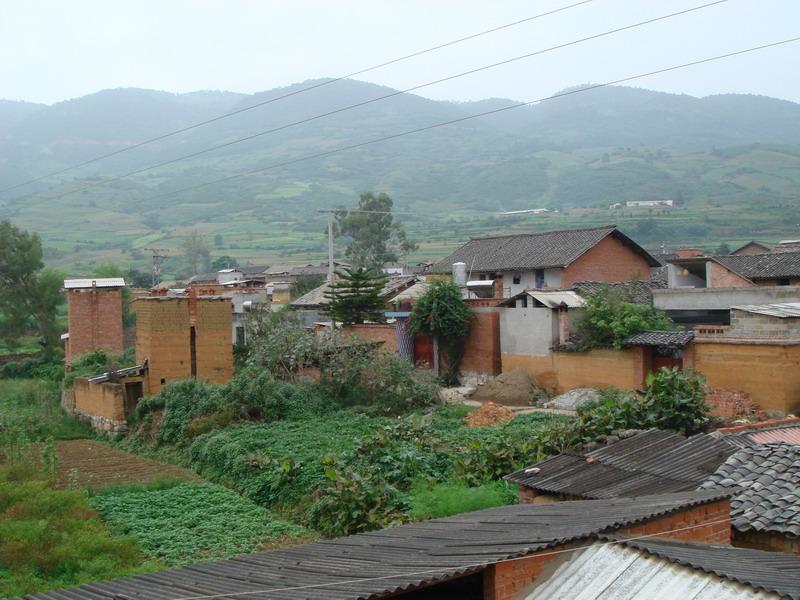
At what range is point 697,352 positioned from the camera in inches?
896

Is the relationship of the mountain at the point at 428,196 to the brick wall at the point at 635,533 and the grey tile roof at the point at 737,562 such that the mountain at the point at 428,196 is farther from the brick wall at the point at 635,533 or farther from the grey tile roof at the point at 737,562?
the grey tile roof at the point at 737,562

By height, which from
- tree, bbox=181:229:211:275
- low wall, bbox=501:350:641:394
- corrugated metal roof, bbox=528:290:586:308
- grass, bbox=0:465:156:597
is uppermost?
tree, bbox=181:229:211:275

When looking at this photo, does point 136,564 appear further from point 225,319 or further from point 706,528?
point 225,319

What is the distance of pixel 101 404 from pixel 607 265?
70.3 ft

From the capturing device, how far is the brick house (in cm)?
3581

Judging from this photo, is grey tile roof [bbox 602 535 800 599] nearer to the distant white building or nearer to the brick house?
the brick house

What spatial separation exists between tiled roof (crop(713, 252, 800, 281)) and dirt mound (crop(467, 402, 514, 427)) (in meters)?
11.0

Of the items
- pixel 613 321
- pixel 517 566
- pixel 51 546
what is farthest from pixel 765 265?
pixel 517 566

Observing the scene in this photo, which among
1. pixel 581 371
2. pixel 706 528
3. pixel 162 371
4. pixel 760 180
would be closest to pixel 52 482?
pixel 162 371

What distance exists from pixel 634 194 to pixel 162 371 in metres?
111

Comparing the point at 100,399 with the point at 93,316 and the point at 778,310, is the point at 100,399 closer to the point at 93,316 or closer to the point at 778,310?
the point at 93,316

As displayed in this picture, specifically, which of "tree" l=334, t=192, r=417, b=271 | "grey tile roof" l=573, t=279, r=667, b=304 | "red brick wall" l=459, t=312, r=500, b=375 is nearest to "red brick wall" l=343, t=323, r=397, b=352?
"red brick wall" l=459, t=312, r=500, b=375

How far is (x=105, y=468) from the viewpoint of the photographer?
21375mm

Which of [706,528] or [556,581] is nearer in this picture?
[556,581]
